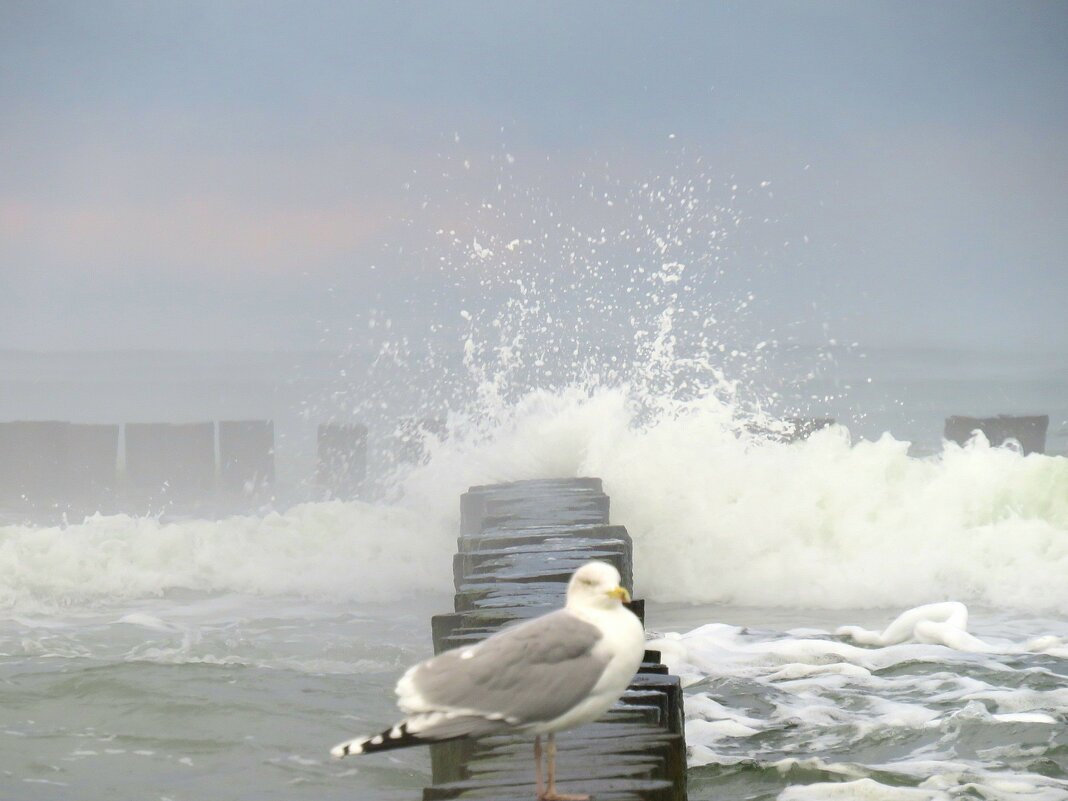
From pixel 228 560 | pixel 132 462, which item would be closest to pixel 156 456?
pixel 132 462

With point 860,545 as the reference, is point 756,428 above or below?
above

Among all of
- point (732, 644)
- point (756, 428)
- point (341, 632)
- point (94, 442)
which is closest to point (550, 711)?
point (732, 644)

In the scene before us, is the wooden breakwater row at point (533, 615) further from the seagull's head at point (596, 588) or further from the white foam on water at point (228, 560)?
the white foam on water at point (228, 560)

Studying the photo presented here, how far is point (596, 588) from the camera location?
10.1ft

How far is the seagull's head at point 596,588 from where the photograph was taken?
306 cm

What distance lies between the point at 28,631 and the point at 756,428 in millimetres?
8350

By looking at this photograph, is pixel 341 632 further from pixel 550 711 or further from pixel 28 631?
pixel 550 711

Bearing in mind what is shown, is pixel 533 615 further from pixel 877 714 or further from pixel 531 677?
pixel 531 677

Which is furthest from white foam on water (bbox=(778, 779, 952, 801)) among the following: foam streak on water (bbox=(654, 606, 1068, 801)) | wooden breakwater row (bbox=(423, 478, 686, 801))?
wooden breakwater row (bbox=(423, 478, 686, 801))

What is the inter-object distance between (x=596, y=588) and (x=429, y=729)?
48cm

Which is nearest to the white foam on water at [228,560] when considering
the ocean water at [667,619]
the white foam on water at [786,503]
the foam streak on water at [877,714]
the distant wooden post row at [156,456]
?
the ocean water at [667,619]

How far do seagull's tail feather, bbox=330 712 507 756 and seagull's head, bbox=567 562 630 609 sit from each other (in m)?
0.34

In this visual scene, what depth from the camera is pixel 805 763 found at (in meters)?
5.36

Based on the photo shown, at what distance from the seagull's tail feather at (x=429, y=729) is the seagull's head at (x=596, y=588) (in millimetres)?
336
